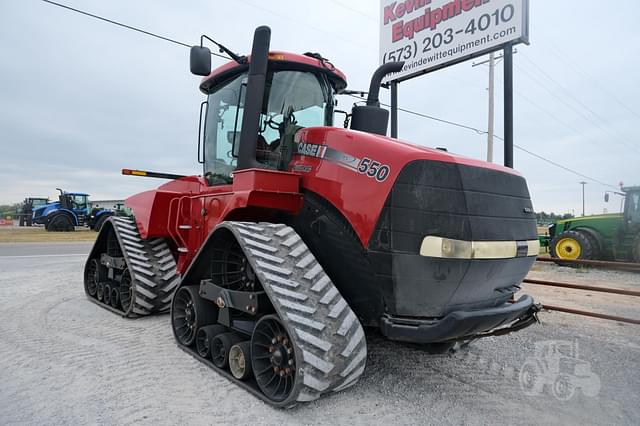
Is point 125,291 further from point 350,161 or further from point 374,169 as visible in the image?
point 374,169

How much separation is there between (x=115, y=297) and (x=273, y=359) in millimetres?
3958

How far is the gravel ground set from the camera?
297 cm

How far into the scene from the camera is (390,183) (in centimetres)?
308

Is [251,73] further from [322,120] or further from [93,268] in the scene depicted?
[93,268]

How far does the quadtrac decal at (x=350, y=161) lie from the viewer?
10.4 feet

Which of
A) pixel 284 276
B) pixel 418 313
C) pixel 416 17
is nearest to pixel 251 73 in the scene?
pixel 284 276

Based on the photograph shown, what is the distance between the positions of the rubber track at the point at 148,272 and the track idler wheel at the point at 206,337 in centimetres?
173

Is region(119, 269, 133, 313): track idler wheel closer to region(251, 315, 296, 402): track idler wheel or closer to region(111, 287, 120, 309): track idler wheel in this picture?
region(111, 287, 120, 309): track idler wheel

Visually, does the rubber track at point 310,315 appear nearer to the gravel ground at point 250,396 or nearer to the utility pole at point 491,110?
the gravel ground at point 250,396

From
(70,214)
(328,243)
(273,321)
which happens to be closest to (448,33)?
(328,243)

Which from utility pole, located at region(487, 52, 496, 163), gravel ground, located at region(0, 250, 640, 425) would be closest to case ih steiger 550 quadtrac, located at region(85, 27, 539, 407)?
gravel ground, located at region(0, 250, 640, 425)

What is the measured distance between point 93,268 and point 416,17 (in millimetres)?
7849

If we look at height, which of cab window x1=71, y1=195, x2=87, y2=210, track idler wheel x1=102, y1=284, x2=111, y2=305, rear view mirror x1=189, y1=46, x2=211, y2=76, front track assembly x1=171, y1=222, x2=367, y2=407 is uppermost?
rear view mirror x1=189, y1=46, x2=211, y2=76

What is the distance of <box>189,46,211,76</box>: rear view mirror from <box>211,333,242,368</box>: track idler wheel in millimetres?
2481
